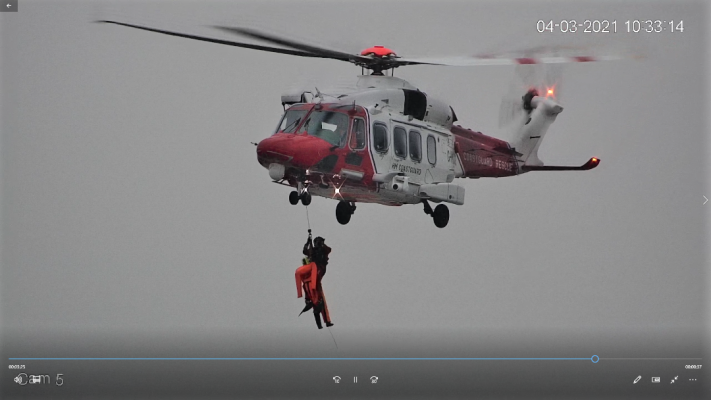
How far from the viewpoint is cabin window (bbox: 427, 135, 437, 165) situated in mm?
18094

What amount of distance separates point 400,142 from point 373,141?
0.51 metres

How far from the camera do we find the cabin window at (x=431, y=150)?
59.4ft

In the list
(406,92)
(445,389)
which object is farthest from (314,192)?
(445,389)

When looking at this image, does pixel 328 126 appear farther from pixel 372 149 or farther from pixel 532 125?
pixel 532 125

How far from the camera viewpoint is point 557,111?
19797 mm

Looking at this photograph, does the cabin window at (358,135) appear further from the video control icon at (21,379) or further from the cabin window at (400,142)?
the video control icon at (21,379)

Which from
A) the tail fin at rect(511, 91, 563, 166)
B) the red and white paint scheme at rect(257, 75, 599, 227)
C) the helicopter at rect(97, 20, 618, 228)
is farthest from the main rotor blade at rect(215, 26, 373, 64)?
the tail fin at rect(511, 91, 563, 166)

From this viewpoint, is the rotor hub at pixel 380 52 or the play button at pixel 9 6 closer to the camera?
the play button at pixel 9 6

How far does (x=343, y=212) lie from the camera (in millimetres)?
17984

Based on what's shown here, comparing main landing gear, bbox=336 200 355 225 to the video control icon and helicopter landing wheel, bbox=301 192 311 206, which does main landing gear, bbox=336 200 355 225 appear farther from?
the video control icon

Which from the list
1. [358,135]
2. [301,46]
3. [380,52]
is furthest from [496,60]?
[301,46]

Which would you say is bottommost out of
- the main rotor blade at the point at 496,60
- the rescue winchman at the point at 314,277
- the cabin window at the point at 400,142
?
the rescue winchman at the point at 314,277

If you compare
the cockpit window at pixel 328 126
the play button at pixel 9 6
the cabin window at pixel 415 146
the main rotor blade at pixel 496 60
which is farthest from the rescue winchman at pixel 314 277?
the play button at pixel 9 6

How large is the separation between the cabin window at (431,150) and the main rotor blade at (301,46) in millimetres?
1274
